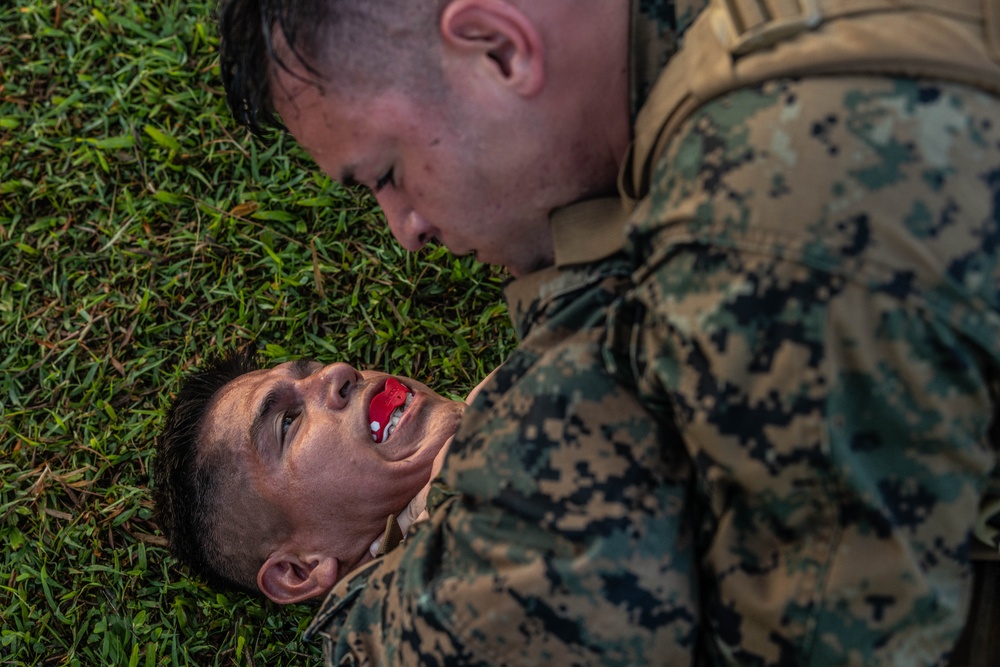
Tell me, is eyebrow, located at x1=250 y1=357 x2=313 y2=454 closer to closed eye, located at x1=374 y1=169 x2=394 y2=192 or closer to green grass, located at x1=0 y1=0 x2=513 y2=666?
green grass, located at x1=0 y1=0 x2=513 y2=666

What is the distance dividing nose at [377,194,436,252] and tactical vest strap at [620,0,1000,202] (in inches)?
29.3

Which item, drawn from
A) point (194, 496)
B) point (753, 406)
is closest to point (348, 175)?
point (753, 406)

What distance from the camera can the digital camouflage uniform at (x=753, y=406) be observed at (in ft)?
4.67

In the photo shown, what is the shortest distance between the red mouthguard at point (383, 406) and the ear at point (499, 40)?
4.77ft

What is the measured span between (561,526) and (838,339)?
690mm

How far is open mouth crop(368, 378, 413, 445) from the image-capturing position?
115 inches

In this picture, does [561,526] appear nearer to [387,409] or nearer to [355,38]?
[355,38]

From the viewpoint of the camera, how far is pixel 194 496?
9.72 ft

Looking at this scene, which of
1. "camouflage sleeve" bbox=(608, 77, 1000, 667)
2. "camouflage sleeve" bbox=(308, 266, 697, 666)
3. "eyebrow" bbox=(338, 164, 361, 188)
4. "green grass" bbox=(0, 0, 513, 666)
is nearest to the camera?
"camouflage sleeve" bbox=(608, 77, 1000, 667)

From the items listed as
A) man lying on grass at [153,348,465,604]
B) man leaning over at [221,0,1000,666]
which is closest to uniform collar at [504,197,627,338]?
man leaning over at [221,0,1000,666]

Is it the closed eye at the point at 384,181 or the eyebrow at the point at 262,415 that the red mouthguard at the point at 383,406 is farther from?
the closed eye at the point at 384,181

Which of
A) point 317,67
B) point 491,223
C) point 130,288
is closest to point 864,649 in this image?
point 491,223

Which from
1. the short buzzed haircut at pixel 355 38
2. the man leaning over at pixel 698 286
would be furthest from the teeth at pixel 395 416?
the short buzzed haircut at pixel 355 38

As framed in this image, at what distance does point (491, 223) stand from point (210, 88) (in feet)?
7.19
